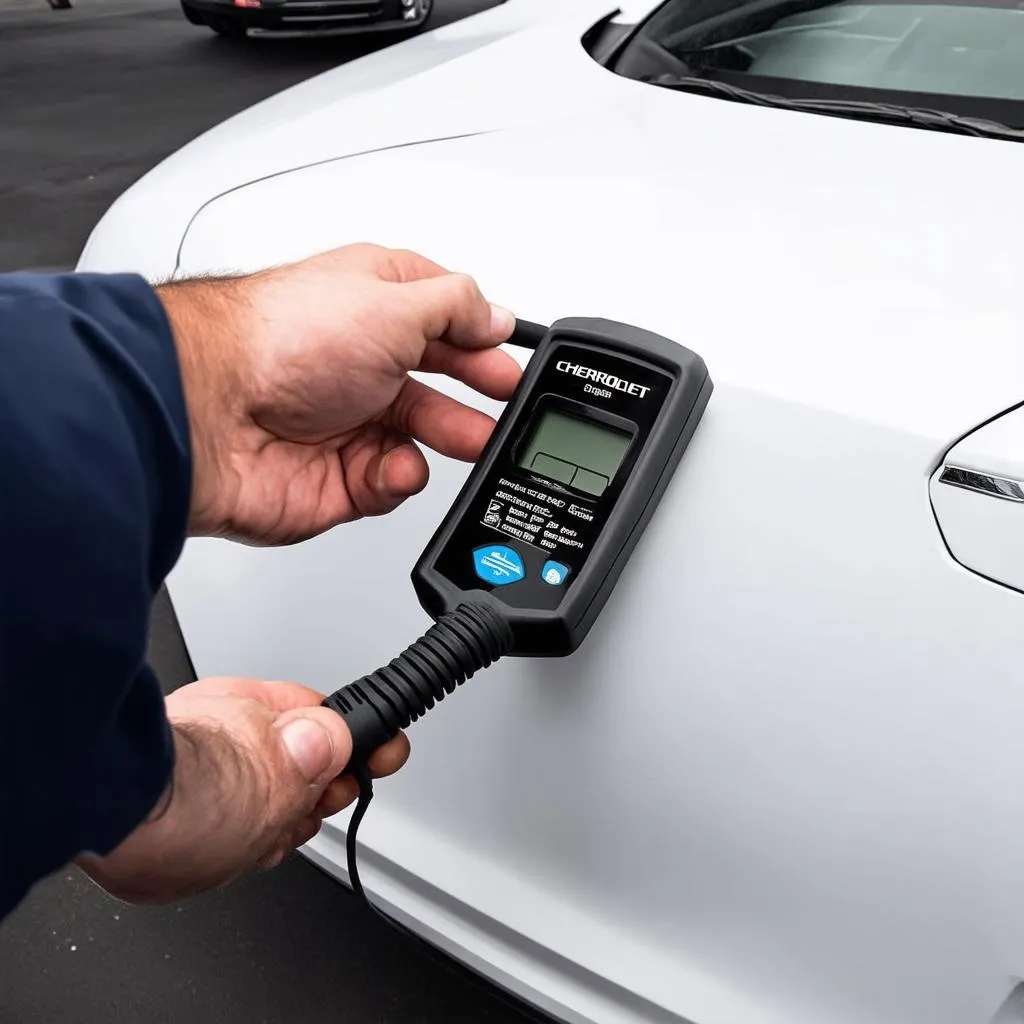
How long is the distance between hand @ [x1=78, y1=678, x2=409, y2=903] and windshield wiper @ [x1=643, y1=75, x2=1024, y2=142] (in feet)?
2.86

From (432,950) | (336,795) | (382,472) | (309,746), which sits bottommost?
(432,950)

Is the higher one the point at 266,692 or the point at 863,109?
the point at 863,109

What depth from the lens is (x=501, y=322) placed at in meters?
1.04

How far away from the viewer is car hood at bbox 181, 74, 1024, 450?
2.96ft

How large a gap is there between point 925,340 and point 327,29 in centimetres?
721

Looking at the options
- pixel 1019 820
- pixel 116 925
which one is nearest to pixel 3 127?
pixel 116 925

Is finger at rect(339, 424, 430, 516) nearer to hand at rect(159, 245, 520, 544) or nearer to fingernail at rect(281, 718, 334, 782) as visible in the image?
hand at rect(159, 245, 520, 544)

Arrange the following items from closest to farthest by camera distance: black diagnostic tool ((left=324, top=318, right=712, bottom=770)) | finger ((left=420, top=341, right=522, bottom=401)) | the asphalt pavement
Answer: black diagnostic tool ((left=324, top=318, right=712, bottom=770)) < finger ((left=420, top=341, right=522, bottom=401)) < the asphalt pavement

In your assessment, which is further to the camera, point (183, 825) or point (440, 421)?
point (440, 421)

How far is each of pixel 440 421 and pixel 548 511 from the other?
6.3 inches

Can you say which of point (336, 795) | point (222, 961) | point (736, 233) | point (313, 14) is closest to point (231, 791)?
point (336, 795)

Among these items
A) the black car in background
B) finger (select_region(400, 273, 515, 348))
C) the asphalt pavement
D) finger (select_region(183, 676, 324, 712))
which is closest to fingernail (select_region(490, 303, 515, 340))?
finger (select_region(400, 273, 515, 348))

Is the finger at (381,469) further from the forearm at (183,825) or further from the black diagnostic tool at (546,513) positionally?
the forearm at (183,825)

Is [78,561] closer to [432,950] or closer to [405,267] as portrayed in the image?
[405,267]
